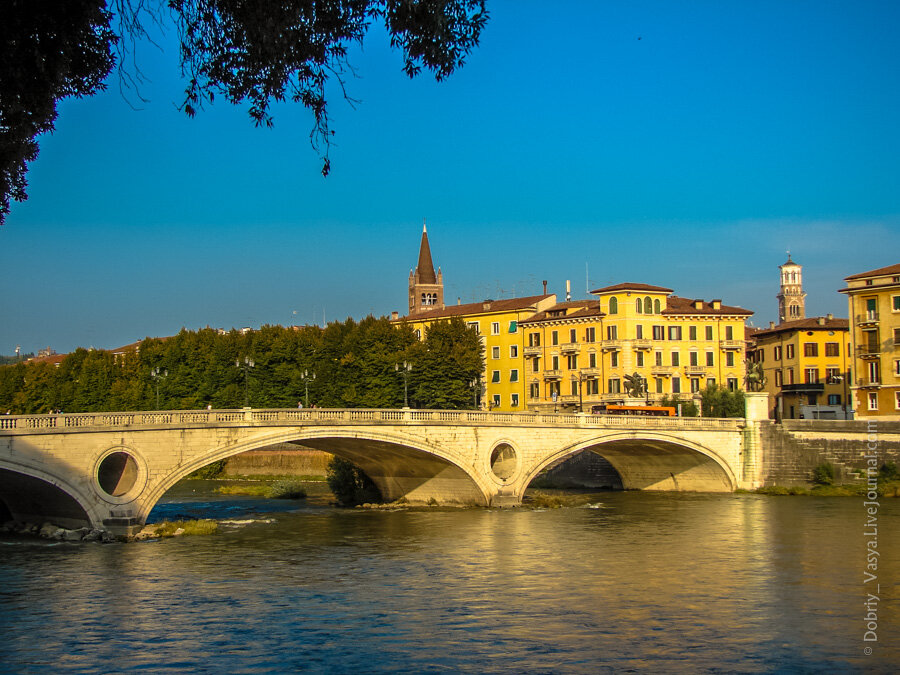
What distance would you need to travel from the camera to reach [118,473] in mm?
37531

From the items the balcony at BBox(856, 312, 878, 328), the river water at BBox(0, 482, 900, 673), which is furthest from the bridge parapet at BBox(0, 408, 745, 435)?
the balcony at BBox(856, 312, 878, 328)

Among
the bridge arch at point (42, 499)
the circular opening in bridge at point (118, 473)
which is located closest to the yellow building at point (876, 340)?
the circular opening in bridge at point (118, 473)

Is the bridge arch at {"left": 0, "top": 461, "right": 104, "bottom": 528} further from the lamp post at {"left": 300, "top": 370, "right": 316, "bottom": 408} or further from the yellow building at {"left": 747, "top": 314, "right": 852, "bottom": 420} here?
the yellow building at {"left": 747, "top": 314, "right": 852, "bottom": 420}

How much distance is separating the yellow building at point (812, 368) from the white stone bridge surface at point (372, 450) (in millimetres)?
18988

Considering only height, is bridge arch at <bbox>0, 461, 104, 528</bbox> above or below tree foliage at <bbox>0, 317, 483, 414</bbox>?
below

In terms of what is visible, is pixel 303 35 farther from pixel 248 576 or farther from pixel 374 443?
pixel 374 443

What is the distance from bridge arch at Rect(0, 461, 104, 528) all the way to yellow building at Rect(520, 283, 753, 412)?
35851mm

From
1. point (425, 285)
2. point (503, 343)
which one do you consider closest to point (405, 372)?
point (503, 343)

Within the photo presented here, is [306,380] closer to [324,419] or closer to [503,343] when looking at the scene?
[503,343]

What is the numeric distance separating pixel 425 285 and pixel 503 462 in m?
62.8

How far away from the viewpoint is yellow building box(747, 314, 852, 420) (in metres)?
68.2

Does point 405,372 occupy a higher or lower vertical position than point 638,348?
lower

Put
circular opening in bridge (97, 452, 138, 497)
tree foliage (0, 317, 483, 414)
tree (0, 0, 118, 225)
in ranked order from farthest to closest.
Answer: tree foliage (0, 317, 483, 414), circular opening in bridge (97, 452, 138, 497), tree (0, 0, 118, 225)

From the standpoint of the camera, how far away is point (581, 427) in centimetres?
4516
